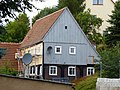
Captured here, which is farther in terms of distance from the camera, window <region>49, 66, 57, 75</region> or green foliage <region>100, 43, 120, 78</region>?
window <region>49, 66, 57, 75</region>

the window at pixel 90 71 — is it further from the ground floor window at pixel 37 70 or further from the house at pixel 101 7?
the house at pixel 101 7

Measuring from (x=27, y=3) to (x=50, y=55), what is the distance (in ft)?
153

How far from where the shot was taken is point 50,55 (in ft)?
192

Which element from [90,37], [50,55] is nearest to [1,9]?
[50,55]

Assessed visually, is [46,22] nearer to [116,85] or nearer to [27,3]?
[116,85]

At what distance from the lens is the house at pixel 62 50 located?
2299 inches

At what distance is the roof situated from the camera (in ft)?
196

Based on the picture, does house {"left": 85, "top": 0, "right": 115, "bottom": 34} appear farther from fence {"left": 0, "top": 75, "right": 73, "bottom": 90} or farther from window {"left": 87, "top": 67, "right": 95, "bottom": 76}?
fence {"left": 0, "top": 75, "right": 73, "bottom": 90}

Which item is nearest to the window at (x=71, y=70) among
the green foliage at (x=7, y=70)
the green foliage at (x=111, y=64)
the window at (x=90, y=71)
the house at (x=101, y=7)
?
the window at (x=90, y=71)

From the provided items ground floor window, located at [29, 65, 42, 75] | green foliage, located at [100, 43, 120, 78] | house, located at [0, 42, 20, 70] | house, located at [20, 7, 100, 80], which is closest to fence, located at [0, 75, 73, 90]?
green foliage, located at [100, 43, 120, 78]

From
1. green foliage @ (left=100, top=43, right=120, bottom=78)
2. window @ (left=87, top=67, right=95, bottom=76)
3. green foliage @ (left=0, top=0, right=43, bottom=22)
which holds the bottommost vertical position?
window @ (left=87, top=67, right=95, bottom=76)

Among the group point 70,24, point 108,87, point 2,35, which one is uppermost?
point 70,24

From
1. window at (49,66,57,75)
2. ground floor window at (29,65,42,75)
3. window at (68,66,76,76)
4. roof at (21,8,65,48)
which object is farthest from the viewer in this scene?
roof at (21,8,65,48)

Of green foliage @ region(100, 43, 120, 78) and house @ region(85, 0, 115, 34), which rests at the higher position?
house @ region(85, 0, 115, 34)
